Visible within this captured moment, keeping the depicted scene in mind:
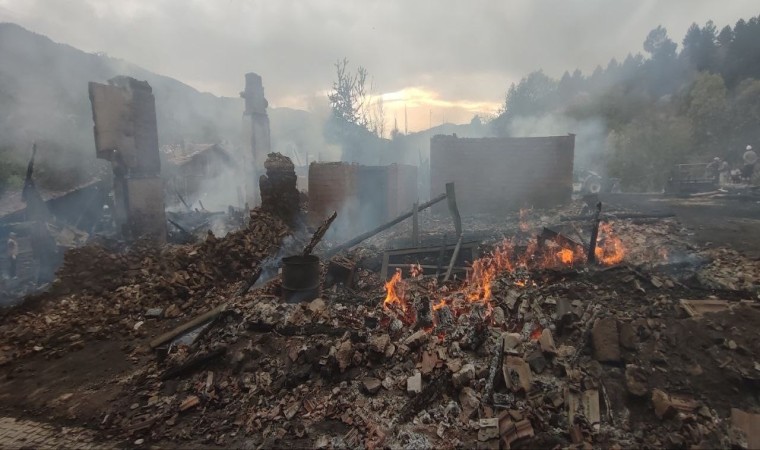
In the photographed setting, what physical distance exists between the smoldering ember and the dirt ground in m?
0.12

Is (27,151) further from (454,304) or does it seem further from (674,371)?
(674,371)

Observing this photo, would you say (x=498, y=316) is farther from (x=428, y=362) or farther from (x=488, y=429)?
(x=488, y=429)

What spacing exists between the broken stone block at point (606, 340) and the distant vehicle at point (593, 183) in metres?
20.4

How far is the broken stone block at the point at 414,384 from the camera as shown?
14.5 ft

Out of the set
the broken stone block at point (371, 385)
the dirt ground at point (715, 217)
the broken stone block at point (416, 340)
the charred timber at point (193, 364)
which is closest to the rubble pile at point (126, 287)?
the charred timber at point (193, 364)

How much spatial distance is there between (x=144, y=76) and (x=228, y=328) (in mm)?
50378

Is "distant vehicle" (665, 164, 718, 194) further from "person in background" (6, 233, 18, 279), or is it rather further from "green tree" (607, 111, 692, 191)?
"person in background" (6, 233, 18, 279)

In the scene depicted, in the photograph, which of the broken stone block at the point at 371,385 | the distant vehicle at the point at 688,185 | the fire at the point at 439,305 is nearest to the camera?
the broken stone block at the point at 371,385

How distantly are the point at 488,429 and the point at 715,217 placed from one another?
12372 millimetres

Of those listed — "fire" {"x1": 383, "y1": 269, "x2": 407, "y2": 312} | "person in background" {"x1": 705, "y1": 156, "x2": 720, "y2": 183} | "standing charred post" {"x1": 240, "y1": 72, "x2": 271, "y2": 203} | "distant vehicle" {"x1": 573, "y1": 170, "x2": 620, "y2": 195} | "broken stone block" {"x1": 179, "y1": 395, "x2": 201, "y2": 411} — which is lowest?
"broken stone block" {"x1": 179, "y1": 395, "x2": 201, "y2": 411}

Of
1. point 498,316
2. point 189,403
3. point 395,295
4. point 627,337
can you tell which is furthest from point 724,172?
point 189,403

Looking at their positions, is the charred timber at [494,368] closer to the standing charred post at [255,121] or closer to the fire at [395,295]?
the fire at [395,295]

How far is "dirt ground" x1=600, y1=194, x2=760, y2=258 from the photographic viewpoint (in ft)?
29.1

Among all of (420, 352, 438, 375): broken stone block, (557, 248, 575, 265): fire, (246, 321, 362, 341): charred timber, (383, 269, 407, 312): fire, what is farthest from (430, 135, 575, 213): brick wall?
(420, 352, 438, 375): broken stone block
